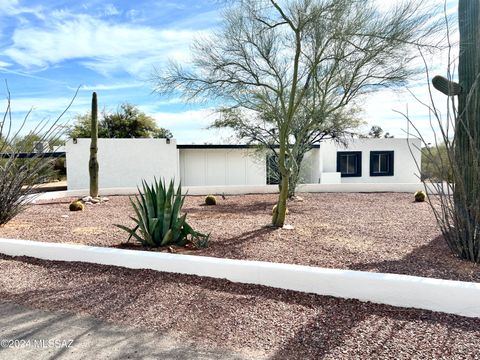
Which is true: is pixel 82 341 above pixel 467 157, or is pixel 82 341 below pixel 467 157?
below

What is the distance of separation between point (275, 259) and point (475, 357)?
2.78 metres

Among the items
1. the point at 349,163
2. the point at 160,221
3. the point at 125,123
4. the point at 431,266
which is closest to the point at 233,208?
the point at 160,221

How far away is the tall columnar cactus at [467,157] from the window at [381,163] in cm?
1762

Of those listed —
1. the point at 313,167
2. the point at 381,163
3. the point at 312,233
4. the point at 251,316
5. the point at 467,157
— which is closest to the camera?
the point at 251,316

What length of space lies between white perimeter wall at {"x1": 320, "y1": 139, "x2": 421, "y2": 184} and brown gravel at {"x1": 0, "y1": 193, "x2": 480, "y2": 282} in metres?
9.38

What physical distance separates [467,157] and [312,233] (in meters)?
3.17

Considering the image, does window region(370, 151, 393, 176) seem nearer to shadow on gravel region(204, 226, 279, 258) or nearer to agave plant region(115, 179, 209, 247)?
shadow on gravel region(204, 226, 279, 258)

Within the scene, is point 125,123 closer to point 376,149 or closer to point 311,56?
point 376,149

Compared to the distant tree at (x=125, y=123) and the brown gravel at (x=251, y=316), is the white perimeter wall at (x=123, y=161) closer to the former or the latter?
the distant tree at (x=125, y=123)

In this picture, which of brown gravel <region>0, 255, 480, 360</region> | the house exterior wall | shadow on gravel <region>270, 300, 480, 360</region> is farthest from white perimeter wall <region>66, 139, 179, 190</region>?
shadow on gravel <region>270, 300, 480, 360</region>

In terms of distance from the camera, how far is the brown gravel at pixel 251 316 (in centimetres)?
290

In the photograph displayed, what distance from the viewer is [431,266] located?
4.68m

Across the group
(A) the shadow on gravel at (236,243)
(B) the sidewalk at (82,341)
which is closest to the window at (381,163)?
(A) the shadow on gravel at (236,243)

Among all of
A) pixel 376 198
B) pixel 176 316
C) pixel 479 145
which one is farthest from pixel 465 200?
pixel 376 198
